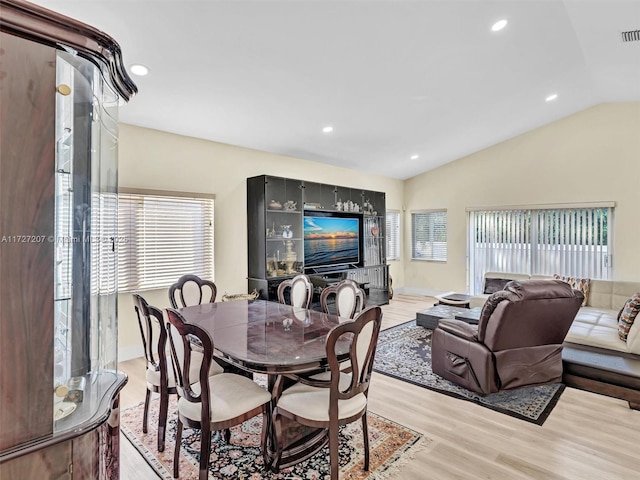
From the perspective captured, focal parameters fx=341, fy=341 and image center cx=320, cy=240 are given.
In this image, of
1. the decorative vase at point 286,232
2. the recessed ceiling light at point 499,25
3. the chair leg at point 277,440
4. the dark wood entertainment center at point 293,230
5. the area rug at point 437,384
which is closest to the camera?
the chair leg at point 277,440

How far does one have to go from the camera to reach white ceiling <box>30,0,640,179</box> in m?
2.66

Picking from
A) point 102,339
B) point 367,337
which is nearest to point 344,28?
point 367,337

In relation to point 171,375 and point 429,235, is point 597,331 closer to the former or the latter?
point 171,375

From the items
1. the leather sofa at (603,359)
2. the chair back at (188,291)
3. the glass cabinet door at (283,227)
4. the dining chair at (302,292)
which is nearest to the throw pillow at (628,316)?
the leather sofa at (603,359)

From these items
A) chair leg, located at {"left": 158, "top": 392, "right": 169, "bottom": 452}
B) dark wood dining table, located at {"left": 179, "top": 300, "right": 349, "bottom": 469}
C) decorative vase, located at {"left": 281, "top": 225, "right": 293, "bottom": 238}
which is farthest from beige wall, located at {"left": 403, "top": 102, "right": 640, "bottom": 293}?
chair leg, located at {"left": 158, "top": 392, "right": 169, "bottom": 452}

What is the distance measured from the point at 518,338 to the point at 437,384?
0.89 meters

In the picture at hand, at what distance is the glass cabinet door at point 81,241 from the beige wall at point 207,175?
118 inches

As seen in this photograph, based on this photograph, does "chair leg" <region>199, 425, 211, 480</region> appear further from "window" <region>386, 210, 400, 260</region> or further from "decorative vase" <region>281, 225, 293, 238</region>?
"window" <region>386, 210, 400, 260</region>

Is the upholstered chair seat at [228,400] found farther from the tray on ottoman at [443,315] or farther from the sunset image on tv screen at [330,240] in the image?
the sunset image on tv screen at [330,240]

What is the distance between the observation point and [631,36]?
137 inches

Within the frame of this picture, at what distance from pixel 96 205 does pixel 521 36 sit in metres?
4.13

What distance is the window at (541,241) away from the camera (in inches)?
228

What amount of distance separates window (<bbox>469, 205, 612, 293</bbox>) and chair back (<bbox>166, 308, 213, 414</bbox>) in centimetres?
651

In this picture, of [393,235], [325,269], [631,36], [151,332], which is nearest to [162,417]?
[151,332]
